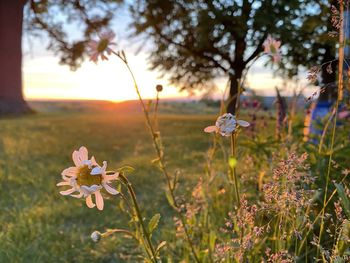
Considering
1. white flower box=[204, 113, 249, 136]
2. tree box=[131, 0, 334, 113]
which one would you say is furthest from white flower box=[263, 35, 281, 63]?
tree box=[131, 0, 334, 113]

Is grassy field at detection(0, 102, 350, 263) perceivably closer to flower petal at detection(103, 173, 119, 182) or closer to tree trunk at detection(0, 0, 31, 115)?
flower petal at detection(103, 173, 119, 182)

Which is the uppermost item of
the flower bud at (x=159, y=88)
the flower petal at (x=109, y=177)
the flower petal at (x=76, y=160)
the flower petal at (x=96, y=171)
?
the flower bud at (x=159, y=88)

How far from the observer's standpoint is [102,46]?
192 centimetres

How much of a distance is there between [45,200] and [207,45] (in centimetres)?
754

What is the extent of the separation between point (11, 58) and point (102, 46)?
56.0 ft

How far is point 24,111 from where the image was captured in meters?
18.0

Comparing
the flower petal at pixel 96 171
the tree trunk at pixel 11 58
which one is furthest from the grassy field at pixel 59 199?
the tree trunk at pixel 11 58

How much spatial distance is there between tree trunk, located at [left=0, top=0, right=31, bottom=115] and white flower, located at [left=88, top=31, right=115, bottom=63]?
53.8 ft

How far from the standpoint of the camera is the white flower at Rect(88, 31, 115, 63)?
1923mm

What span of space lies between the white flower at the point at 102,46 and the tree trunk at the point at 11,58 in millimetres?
16389

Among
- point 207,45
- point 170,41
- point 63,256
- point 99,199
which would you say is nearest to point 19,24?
point 170,41

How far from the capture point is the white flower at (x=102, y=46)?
6.31 ft

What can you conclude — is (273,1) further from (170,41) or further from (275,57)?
(275,57)

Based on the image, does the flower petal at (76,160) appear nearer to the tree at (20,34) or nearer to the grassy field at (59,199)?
the grassy field at (59,199)
